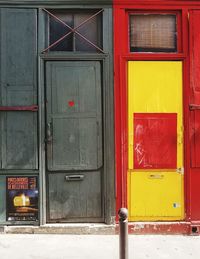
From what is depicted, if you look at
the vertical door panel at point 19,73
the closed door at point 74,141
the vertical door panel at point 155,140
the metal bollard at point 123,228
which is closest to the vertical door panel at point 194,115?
the vertical door panel at point 155,140

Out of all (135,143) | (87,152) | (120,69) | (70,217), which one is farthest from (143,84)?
(70,217)

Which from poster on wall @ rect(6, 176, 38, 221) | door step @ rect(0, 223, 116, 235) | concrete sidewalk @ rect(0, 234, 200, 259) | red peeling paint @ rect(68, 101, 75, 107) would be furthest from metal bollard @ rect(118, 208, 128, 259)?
red peeling paint @ rect(68, 101, 75, 107)

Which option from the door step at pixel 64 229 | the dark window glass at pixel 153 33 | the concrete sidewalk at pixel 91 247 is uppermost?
the dark window glass at pixel 153 33

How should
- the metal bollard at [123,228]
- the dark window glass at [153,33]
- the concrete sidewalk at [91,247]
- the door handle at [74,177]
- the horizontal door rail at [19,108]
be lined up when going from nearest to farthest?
Result: the metal bollard at [123,228], the concrete sidewalk at [91,247], the horizontal door rail at [19,108], the door handle at [74,177], the dark window glass at [153,33]

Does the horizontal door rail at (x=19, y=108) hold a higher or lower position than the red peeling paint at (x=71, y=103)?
lower

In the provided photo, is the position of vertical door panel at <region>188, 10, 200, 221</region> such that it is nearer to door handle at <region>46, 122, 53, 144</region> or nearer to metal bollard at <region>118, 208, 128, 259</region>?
door handle at <region>46, 122, 53, 144</region>

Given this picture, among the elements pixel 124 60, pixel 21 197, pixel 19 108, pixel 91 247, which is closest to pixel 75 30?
pixel 124 60

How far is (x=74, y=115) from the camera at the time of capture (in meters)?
6.48

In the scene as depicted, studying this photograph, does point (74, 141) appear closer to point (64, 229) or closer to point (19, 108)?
point (19, 108)

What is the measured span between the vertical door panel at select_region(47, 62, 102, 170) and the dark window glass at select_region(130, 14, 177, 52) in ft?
2.67

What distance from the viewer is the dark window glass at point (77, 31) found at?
654 cm

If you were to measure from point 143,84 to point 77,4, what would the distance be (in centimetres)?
167

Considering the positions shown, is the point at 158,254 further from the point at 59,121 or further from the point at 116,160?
the point at 59,121

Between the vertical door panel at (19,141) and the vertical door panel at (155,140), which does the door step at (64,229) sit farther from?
the vertical door panel at (155,140)
